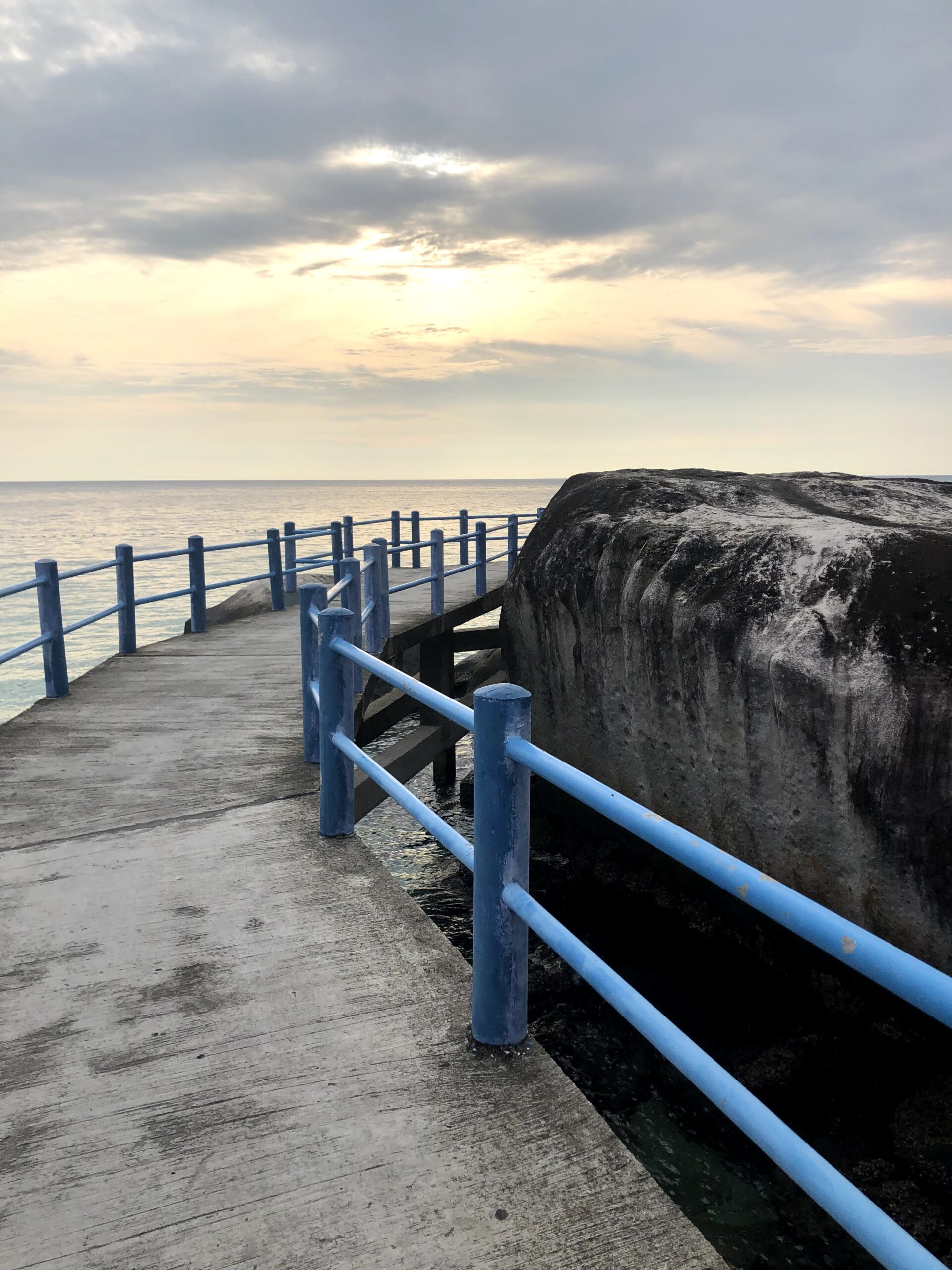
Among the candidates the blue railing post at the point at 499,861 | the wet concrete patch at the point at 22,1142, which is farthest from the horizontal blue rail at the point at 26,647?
the blue railing post at the point at 499,861

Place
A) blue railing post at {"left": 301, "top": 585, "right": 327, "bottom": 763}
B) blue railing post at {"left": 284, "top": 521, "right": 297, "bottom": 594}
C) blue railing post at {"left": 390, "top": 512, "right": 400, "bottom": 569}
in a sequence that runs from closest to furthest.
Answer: blue railing post at {"left": 301, "top": 585, "right": 327, "bottom": 763}
blue railing post at {"left": 284, "top": 521, "right": 297, "bottom": 594}
blue railing post at {"left": 390, "top": 512, "right": 400, "bottom": 569}

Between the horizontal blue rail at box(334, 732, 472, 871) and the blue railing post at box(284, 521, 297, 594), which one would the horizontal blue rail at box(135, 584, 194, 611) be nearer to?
the blue railing post at box(284, 521, 297, 594)

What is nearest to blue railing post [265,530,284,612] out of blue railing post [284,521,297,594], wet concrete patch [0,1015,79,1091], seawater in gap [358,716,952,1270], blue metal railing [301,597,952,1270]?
blue railing post [284,521,297,594]

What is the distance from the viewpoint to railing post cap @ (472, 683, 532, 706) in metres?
2.50

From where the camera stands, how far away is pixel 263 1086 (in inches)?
102

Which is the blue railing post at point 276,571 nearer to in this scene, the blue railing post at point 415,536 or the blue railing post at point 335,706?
the blue railing post at point 415,536

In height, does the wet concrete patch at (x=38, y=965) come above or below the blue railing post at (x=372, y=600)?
below

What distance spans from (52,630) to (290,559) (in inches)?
292

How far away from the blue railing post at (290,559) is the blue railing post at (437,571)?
2.38 metres

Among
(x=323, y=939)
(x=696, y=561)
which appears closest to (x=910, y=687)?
(x=696, y=561)

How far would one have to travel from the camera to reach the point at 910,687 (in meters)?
4.48

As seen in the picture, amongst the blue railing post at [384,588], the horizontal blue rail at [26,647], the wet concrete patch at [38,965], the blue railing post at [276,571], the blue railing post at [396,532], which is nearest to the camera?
the wet concrete patch at [38,965]

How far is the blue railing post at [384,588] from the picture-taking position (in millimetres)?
9008

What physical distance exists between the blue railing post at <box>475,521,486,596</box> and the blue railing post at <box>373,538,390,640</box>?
398 cm
